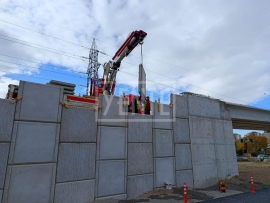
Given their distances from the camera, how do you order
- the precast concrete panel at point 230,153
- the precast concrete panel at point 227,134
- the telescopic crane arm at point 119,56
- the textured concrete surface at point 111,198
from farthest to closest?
1. the precast concrete panel at point 227,134
2. the precast concrete panel at point 230,153
3. the telescopic crane arm at point 119,56
4. the textured concrete surface at point 111,198

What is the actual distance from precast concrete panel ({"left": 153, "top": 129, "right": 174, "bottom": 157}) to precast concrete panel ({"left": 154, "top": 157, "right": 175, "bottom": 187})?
33 centimetres

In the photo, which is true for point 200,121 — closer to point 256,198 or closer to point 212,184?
point 212,184

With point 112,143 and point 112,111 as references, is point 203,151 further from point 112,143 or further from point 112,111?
point 112,111

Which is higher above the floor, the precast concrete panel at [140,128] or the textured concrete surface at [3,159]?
the precast concrete panel at [140,128]

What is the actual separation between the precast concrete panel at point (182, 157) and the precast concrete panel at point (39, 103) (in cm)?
747

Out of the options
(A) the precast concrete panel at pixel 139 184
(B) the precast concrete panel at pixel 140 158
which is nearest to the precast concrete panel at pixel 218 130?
(B) the precast concrete panel at pixel 140 158

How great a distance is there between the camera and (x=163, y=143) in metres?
11.6

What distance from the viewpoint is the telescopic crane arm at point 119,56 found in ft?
43.5

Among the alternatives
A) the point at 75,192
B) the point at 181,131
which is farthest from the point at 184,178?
the point at 75,192

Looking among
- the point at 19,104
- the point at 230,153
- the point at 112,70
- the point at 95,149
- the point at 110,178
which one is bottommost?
the point at 110,178

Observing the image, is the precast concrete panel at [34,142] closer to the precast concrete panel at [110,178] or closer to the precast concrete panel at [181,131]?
the precast concrete panel at [110,178]

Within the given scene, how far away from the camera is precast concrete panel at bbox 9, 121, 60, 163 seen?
724cm

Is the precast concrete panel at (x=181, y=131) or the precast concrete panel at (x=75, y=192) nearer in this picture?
the precast concrete panel at (x=75, y=192)

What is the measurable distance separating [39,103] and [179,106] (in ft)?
28.0
